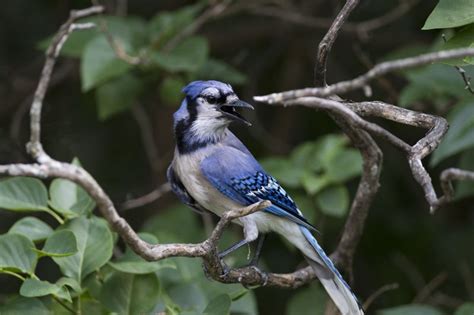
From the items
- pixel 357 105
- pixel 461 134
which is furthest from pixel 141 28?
pixel 357 105

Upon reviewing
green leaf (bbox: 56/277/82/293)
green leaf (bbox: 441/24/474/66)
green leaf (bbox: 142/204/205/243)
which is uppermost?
green leaf (bbox: 441/24/474/66)

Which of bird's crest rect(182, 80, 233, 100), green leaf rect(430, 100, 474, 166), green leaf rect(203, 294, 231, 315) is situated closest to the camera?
green leaf rect(203, 294, 231, 315)

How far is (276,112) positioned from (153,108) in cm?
69

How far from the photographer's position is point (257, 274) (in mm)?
2684

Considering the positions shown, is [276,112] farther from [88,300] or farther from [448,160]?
[88,300]

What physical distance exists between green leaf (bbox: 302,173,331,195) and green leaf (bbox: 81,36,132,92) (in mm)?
865

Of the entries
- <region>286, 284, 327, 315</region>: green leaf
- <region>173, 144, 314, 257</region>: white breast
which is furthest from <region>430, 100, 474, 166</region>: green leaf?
<region>286, 284, 327, 315</region>: green leaf

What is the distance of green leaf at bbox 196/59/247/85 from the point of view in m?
4.07

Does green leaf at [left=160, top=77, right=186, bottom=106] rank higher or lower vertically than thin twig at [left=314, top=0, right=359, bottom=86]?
lower

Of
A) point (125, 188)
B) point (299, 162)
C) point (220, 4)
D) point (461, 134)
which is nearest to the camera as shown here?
point (461, 134)

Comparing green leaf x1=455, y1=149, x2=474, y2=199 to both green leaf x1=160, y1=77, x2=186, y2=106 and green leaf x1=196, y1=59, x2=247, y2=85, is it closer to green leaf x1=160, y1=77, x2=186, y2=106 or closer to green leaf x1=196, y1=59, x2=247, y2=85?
green leaf x1=196, y1=59, x2=247, y2=85

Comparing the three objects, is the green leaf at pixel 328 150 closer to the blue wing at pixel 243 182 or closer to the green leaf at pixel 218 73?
the green leaf at pixel 218 73

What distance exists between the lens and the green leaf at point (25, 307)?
8.29 ft

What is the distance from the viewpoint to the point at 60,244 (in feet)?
8.21
